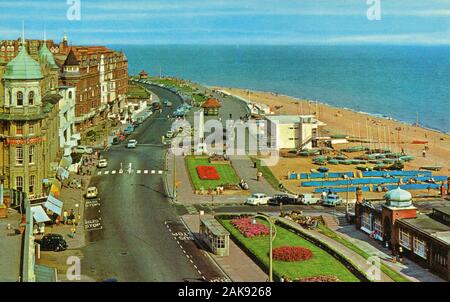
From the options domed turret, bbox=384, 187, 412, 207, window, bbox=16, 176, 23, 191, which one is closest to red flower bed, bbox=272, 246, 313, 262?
domed turret, bbox=384, 187, 412, 207

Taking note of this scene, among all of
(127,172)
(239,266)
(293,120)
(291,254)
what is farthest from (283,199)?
(293,120)

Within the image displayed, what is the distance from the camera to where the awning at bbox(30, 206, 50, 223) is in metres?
67.8

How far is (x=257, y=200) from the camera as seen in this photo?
8344cm

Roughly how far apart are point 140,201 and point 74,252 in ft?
64.8

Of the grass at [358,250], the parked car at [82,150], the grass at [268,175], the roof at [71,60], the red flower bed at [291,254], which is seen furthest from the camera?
the roof at [71,60]

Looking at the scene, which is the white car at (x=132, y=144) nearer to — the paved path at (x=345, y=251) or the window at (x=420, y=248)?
the paved path at (x=345, y=251)

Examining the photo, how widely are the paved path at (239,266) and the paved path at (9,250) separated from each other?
16.2m

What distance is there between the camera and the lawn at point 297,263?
Answer: 5612cm

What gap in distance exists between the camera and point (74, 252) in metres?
62.6

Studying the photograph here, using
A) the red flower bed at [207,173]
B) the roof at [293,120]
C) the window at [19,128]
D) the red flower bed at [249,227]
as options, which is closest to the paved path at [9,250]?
the window at [19,128]

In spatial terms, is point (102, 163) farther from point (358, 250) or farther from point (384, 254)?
point (384, 254)

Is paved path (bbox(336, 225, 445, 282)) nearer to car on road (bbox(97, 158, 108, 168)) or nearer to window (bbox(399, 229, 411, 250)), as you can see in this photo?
window (bbox(399, 229, 411, 250))

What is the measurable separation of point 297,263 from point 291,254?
1381 millimetres

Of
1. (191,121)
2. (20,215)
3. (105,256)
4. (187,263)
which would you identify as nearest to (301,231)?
(187,263)
